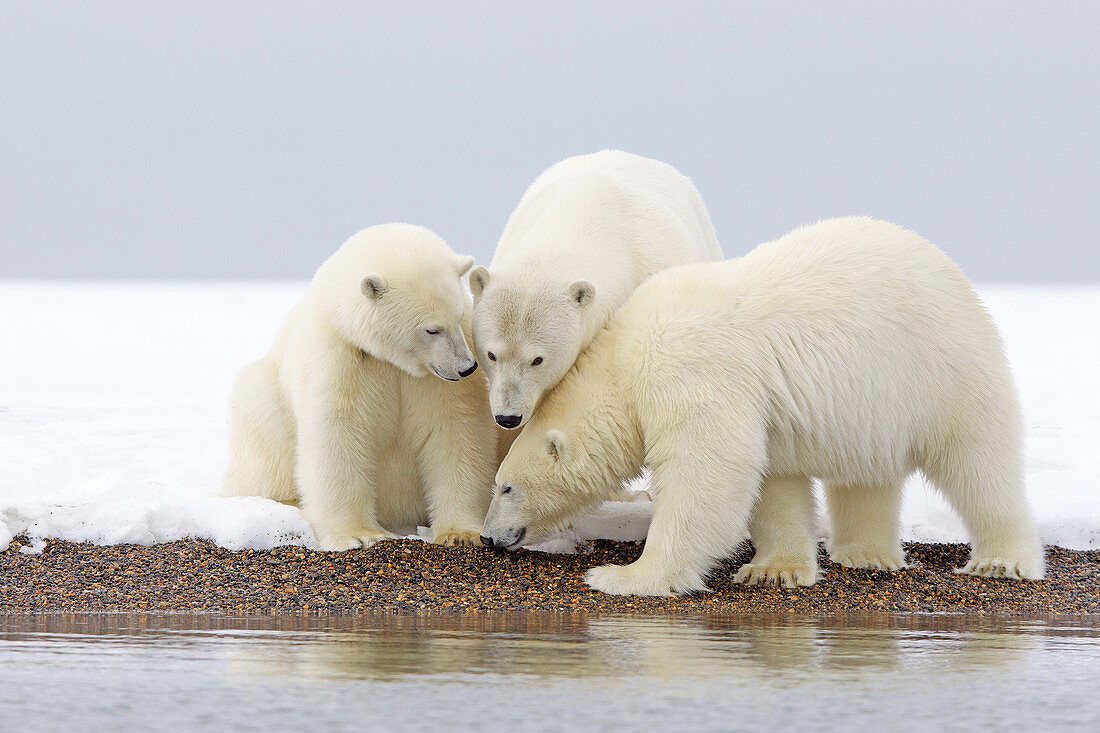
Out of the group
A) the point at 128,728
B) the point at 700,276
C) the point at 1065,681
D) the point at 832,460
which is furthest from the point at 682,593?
the point at 128,728

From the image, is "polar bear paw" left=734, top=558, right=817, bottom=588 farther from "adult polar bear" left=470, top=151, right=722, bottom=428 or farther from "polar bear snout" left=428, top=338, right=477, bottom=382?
"polar bear snout" left=428, top=338, right=477, bottom=382

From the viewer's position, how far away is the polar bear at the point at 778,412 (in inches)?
225

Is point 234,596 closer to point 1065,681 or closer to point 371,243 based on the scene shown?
point 371,243

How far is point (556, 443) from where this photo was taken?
235 inches

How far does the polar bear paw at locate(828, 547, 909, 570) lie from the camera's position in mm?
6441

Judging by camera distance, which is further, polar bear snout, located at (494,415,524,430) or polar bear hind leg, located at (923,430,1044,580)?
polar bear hind leg, located at (923,430,1044,580)

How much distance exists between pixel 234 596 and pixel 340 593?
45 centimetres

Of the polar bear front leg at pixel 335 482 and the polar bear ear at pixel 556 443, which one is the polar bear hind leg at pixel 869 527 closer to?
the polar bear ear at pixel 556 443

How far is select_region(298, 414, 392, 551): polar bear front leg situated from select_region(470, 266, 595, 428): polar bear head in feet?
2.86

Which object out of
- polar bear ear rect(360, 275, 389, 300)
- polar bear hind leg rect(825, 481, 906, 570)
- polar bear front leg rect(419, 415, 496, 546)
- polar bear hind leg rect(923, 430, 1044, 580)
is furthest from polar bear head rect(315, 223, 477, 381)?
polar bear hind leg rect(923, 430, 1044, 580)

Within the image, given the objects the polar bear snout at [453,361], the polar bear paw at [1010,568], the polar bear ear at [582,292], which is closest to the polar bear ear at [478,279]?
the polar bear snout at [453,361]

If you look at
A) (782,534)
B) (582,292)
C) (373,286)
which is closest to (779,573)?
(782,534)

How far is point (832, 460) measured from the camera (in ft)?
19.8

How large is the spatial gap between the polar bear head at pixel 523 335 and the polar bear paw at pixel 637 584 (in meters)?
0.81
